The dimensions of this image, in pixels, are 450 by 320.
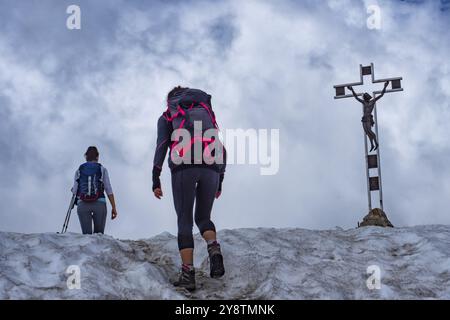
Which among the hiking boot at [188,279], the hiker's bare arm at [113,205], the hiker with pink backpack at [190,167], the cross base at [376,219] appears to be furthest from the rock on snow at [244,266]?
the cross base at [376,219]

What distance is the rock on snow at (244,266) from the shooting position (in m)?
7.51

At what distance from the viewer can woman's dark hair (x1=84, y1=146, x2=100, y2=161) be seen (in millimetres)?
10984

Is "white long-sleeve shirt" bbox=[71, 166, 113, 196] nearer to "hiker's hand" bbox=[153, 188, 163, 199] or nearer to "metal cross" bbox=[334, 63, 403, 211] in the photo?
"hiker's hand" bbox=[153, 188, 163, 199]

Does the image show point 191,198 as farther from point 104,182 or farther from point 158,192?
point 104,182

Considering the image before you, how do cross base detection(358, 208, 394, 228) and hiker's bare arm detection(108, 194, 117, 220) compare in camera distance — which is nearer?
hiker's bare arm detection(108, 194, 117, 220)

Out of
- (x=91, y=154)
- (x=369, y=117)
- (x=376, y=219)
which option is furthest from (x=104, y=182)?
(x=369, y=117)

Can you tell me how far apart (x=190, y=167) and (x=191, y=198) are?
396 millimetres

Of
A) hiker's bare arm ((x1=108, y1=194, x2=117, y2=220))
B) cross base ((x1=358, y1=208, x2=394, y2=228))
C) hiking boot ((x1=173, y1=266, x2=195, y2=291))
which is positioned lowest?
hiking boot ((x1=173, y1=266, x2=195, y2=291))

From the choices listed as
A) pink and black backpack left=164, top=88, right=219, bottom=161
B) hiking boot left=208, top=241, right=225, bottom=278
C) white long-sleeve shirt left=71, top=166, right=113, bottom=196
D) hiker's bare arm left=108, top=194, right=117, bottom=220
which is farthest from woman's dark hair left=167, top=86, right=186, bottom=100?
hiker's bare arm left=108, top=194, right=117, bottom=220

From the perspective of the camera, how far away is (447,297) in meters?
7.55
